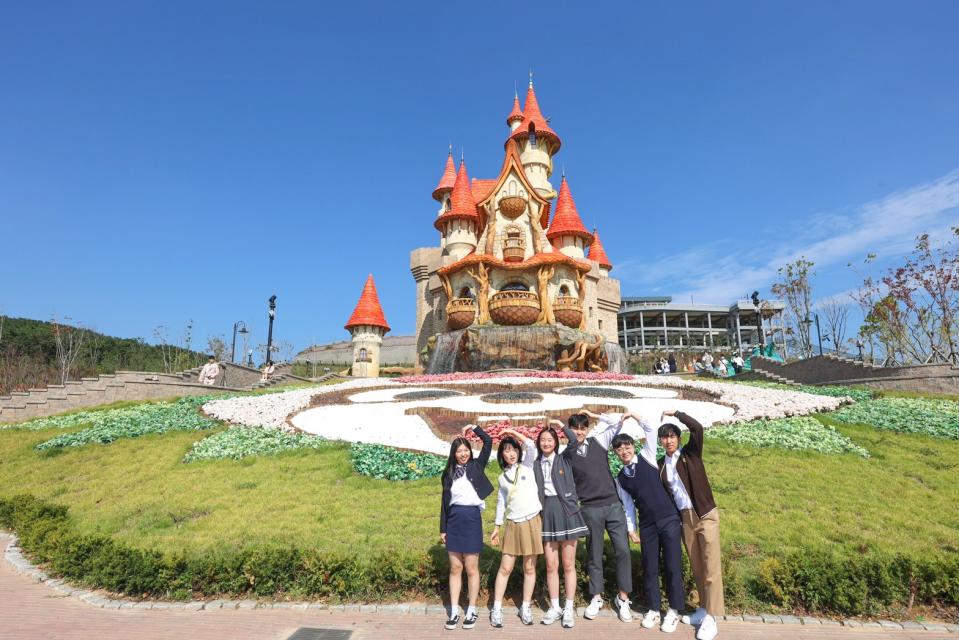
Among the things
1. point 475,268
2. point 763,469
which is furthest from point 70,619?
point 475,268

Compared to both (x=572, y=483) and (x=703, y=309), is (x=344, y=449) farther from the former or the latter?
(x=703, y=309)

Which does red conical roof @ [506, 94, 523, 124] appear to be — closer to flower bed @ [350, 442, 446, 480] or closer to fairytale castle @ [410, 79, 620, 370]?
fairytale castle @ [410, 79, 620, 370]

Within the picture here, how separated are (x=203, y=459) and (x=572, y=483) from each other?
8131 millimetres

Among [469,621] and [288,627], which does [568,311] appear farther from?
[288,627]

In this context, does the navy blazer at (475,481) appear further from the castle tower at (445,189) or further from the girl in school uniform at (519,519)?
the castle tower at (445,189)

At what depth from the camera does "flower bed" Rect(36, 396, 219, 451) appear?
12.1 m

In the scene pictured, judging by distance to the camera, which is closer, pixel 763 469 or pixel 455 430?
pixel 763 469

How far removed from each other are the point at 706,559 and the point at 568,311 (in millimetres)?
24972

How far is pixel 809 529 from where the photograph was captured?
6.14 m

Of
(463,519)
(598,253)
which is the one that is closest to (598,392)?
(463,519)

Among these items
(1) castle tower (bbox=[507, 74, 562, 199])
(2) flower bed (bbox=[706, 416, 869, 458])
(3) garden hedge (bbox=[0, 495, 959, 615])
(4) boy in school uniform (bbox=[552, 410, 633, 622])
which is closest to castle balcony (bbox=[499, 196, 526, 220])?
(1) castle tower (bbox=[507, 74, 562, 199])

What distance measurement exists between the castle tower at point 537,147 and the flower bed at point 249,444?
31029mm

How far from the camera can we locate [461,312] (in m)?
28.9

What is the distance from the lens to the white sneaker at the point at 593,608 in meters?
4.61
